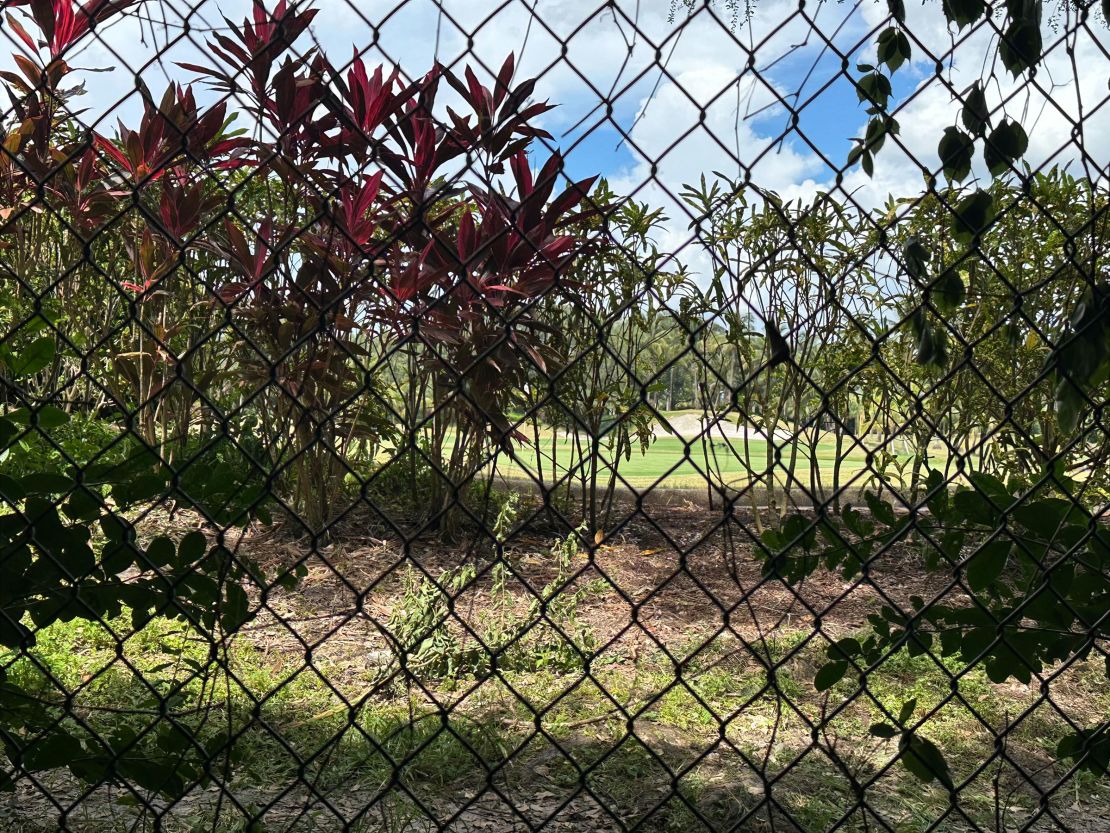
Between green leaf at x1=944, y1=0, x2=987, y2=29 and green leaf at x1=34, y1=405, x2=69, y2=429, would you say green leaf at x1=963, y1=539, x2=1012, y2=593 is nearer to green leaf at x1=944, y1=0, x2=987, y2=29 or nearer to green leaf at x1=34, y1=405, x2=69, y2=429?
green leaf at x1=944, y1=0, x2=987, y2=29

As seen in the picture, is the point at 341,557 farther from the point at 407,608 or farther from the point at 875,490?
the point at 875,490

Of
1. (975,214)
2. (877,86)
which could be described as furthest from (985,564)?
(877,86)

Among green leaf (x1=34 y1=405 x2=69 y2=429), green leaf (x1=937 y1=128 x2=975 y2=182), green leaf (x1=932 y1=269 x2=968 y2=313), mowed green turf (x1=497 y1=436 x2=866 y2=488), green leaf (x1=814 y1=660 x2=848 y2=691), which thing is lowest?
green leaf (x1=814 y1=660 x2=848 y2=691)

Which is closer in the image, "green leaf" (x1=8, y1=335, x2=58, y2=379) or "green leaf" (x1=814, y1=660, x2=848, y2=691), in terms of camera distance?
"green leaf" (x1=8, y1=335, x2=58, y2=379)

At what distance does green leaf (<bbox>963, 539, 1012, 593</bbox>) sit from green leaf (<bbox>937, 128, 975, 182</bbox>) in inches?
21.2

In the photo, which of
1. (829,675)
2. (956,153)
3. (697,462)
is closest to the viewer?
(956,153)

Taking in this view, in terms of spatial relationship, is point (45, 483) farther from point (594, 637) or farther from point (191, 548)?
point (594, 637)

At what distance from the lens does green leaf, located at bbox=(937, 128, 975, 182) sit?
1.38 metres

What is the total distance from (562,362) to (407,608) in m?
1.44

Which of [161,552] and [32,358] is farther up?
[32,358]

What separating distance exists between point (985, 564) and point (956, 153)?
60 cm

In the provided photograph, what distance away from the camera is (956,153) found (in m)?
1.38

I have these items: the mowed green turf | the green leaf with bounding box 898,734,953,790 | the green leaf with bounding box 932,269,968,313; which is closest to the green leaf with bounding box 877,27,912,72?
the green leaf with bounding box 932,269,968,313

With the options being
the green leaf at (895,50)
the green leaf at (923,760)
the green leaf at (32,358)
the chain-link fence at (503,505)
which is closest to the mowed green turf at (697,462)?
the chain-link fence at (503,505)
